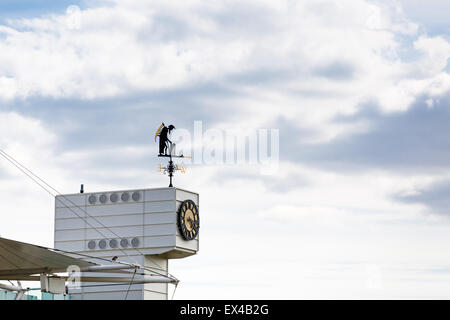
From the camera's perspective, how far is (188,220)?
78.2m

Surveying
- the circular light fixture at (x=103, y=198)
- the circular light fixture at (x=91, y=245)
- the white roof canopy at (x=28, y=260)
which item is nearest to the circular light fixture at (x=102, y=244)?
the circular light fixture at (x=91, y=245)

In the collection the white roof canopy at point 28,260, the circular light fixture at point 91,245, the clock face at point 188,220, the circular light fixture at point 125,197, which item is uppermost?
the circular light fixture at point 125,197

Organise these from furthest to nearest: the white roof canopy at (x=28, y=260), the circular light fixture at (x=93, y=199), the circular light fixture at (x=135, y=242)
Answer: the circular light fixture at (x=93, y=199) < the circular light fixture at (x=135, y=242) < the white roof canopy at (x=28, y=260)

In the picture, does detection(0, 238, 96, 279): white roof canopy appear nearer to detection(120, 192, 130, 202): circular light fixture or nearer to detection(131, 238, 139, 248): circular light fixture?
detection(131, 238, 139, 248): circular light fixture

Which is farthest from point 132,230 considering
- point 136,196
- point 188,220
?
point 188,220

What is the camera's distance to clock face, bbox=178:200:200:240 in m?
77.1

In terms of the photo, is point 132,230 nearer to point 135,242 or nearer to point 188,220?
point 135,242

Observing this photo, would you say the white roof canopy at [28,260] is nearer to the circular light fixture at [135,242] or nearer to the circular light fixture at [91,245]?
the circular light fixture at [135,242]

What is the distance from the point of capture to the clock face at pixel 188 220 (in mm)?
77125

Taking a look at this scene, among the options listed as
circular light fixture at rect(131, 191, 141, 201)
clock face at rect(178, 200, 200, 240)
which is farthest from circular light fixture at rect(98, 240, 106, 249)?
clock face at rect(178, 200, 200, 240)

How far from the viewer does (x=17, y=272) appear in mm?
47500

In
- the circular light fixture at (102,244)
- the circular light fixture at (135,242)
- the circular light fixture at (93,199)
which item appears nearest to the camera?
the circular light fixture at (135,242)
